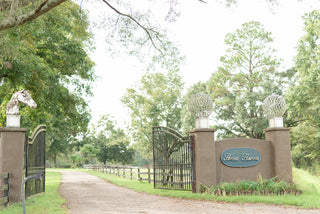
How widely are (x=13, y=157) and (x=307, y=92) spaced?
19501 millimetres

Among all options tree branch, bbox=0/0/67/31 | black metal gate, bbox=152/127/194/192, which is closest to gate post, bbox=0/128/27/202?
tree branch, bbox=0/0/67/31

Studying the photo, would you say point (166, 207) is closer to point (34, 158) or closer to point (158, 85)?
point (34, 158)

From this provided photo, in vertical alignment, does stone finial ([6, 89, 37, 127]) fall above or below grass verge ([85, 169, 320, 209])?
above

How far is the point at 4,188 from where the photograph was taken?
8.05 m

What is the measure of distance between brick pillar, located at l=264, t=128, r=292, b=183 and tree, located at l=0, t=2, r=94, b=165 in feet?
24.9

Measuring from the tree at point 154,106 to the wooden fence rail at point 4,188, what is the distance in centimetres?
2433

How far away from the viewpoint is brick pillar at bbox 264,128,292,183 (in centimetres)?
1048

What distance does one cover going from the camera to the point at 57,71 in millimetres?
14508

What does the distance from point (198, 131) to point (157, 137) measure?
2.37 metres

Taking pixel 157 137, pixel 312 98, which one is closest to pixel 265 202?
pixel 157 137

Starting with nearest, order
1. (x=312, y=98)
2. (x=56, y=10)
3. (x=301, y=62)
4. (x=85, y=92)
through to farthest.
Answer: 1. (x=56, y=10)
2. (x=85, y=92)
3. (x=312, y=98)
4. (x=301, y=62)

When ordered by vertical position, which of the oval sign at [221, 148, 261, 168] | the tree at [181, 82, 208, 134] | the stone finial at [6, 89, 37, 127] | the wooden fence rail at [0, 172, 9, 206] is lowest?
the wooden fence rail at [0, 172, 9, 206]

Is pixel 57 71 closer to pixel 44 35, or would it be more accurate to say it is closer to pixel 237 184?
pixel 44 35

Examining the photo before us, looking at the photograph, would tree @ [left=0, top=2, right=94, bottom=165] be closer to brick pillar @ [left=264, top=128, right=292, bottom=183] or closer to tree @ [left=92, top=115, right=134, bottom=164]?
brick pillar @ [left=264, top=128, right=292, bottom=183]
